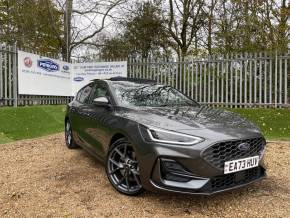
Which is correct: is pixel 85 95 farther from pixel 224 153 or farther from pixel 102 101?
pixel 224 153

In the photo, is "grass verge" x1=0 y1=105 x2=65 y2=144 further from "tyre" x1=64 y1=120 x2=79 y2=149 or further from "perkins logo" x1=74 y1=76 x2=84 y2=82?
"perkins logo" x1=74 y1=76 x2=84 y2=82

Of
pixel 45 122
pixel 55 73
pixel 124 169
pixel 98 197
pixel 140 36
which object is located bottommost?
pixel 98 197

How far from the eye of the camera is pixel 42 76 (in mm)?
13016

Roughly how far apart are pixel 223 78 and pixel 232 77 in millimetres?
326

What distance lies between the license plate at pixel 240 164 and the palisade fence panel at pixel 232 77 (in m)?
7.72

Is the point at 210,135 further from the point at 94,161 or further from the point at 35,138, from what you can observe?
the point at 35,138

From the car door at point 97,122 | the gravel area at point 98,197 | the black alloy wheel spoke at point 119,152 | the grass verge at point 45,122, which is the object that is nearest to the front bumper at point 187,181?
the gravel area at point 98,197

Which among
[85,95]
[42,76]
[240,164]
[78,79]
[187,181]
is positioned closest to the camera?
[187,181]

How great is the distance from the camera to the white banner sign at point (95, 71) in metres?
14.1

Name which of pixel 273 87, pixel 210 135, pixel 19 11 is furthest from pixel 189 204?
pixel 19 11

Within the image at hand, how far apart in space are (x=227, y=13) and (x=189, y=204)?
1859cm

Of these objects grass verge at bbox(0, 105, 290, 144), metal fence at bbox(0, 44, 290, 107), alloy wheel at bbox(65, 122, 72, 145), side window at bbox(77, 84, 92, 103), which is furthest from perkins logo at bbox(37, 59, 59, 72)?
side window at bbox(77, 84, 92, 103)

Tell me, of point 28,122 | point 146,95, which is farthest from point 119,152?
point 28,122

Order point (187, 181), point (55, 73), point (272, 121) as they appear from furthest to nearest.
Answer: point (55, 73), point (272, 121), point (187, 181)
